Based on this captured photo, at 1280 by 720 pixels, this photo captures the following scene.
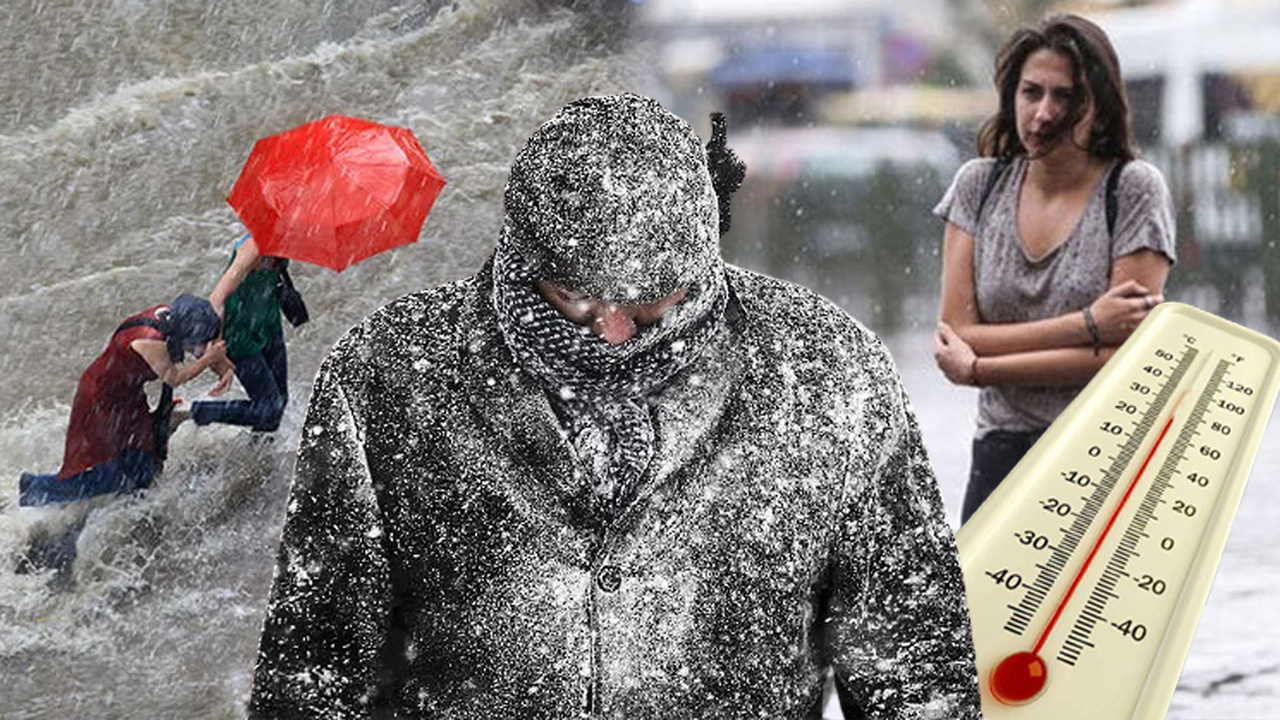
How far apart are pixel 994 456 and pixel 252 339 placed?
3.57 feet

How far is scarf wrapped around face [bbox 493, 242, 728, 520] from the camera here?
3.48 ft

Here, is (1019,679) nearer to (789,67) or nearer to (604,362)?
(604,362)

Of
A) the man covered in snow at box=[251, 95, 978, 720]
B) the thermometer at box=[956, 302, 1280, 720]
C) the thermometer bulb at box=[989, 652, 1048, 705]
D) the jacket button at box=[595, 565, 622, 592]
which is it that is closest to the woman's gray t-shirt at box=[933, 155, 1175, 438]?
the thermometer at box=[956, 302, 1280, 720]

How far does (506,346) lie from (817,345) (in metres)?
0.23

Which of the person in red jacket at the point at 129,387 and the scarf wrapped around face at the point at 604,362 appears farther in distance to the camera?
the person in red jacket at the point at 129,387

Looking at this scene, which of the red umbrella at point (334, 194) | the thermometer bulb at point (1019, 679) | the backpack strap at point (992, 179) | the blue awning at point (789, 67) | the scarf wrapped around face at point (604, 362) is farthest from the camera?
the blue awning at point (789, 67)

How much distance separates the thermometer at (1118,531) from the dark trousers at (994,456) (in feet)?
0.65

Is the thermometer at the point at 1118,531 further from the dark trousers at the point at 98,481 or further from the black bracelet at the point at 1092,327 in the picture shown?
the dark trousers at the point at 98,481

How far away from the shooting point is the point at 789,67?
114 inches

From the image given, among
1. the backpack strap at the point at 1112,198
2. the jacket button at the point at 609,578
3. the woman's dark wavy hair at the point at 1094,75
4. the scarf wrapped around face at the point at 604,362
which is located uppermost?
the scarf wrapped around face at the point at 604,362

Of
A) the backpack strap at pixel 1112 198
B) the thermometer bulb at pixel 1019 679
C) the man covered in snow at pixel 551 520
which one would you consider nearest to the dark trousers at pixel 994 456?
the backpack strap at pixel 1112 198

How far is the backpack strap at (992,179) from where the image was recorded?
2383 millimetres

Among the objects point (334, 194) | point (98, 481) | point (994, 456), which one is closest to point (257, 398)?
point (98, 481)

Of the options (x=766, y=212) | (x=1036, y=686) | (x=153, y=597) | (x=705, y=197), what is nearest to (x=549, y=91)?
(x=766, y=212)
